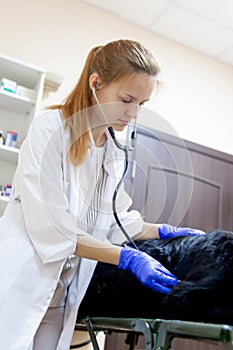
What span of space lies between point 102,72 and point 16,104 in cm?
93

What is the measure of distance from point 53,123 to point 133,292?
0.51 m

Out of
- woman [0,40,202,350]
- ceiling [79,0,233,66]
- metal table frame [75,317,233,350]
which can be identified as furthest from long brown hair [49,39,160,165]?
ceiling [79,0,233,66]

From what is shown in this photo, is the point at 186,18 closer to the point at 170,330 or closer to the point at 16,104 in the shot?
the point at 16,104

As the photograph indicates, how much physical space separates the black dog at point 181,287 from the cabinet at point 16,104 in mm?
901

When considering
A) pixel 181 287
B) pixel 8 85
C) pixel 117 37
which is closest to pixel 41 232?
pixel 181 287

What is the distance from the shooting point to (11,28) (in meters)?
2.18

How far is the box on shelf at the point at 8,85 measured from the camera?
6.23ft

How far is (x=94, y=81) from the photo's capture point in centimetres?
118

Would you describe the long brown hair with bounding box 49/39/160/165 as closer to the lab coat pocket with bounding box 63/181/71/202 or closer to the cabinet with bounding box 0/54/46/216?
the lab coat pocket with bounding box 63/181/71/202

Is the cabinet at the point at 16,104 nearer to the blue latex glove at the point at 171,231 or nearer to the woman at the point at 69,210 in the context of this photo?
the woman at the point at 69,210

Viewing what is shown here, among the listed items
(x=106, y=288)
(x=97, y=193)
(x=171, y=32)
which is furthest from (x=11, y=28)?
(x=106, y=288)

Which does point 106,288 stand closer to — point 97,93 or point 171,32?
point 97,93

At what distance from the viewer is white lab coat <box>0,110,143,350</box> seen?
100cm

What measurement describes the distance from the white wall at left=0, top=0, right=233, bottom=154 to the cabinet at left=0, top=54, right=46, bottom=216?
0.62ft
